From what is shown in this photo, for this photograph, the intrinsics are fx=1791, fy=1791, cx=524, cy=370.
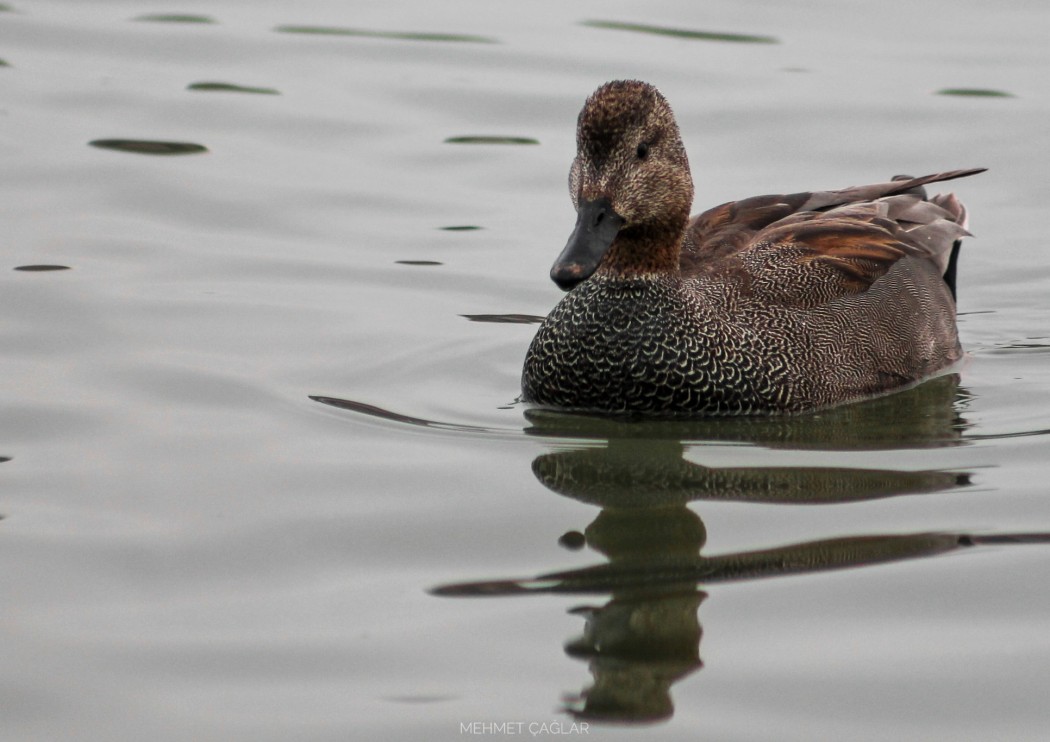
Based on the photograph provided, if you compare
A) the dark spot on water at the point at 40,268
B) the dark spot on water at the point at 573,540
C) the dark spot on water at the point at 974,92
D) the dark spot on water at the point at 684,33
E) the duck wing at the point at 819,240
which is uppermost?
the dark spot on water at the point at 684,33

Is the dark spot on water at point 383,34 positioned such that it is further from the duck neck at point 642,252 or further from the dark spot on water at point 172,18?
the duck neck at point 642,252

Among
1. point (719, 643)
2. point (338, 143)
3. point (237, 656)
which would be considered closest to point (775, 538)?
point (719, 643)

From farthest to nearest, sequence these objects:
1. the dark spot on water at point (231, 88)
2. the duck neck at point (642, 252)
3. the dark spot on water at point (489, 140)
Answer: the dark spot on water at point (231, 88)
the dark spot on water at point (489, 140)
the duck neck at point (642, 252)

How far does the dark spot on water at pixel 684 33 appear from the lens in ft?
51.6

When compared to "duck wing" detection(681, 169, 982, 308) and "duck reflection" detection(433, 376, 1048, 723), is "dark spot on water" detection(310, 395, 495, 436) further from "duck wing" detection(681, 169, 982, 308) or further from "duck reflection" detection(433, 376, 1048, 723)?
"duck wing" detection(681, 169, 982, 308)

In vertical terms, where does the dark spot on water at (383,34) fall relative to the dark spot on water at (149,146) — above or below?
above

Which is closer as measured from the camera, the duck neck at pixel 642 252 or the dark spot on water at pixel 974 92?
the duck neck at pixel 642 252

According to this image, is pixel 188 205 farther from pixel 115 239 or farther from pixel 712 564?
pixel 712 564

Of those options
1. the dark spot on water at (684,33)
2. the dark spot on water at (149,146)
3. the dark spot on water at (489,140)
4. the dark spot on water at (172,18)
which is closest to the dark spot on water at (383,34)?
the dark spot on water at (172,18)

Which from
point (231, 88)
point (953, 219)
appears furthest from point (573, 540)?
point (231, 88)

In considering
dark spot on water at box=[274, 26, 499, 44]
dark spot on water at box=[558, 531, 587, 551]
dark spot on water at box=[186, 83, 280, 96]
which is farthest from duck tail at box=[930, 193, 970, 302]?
dark spot on water at box=[274, 26, 499, 44]

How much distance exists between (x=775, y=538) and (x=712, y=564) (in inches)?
13.9

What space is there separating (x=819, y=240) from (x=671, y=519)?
267 cm

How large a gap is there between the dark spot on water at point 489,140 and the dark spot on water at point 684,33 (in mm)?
2859
